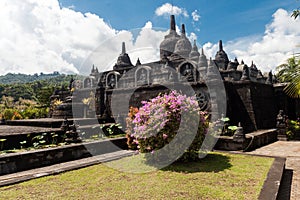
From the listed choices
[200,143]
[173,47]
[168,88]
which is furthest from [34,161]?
[173,47]

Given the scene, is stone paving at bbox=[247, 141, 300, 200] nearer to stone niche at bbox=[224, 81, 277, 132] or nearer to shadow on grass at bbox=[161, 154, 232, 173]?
shadow on grass at bbox=[161, 154, 232, 173]

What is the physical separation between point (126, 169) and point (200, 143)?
2.11 metres

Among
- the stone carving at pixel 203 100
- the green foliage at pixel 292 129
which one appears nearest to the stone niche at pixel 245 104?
the stone carving at pixel 203 100

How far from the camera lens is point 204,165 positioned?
6.06 metres

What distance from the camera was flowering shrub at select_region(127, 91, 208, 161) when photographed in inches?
240

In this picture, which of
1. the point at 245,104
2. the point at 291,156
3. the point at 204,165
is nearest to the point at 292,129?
the point at 245,104

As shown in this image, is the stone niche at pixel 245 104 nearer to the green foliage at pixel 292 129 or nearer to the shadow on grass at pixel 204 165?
the green foliage at pixel 292 129

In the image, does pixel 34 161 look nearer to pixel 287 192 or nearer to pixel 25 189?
pixel 25 189

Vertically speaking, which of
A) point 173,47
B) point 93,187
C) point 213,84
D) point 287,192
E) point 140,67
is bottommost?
point 287,192

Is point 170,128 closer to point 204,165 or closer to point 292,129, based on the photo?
point 204,165

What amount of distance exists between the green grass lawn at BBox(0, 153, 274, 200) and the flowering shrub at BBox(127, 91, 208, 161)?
1.45 ft

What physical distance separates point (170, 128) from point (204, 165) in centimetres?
127

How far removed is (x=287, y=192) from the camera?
4844mm

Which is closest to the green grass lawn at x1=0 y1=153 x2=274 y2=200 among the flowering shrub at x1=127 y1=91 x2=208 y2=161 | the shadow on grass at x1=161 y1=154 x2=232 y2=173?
the shadow on grass at x1=161 y1=154 x2=232 y2=173
